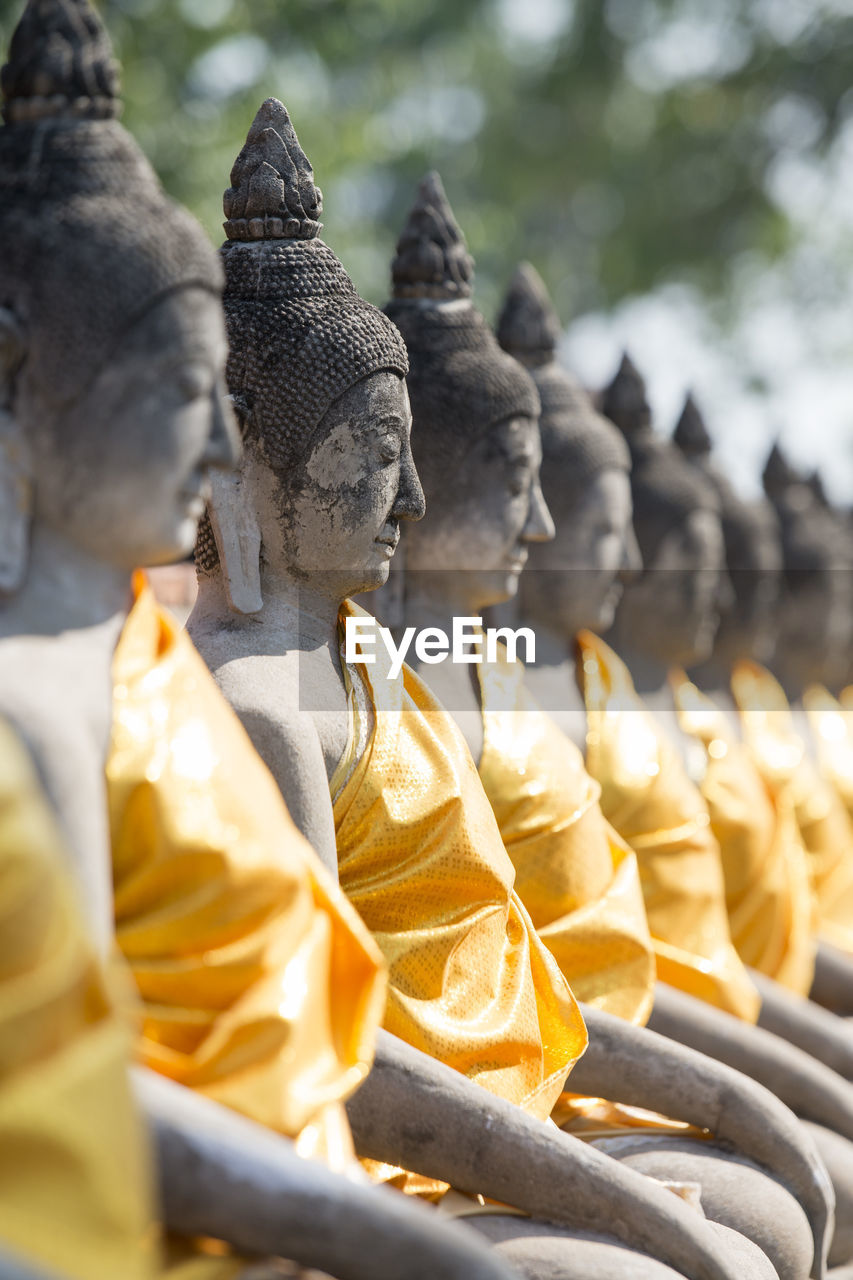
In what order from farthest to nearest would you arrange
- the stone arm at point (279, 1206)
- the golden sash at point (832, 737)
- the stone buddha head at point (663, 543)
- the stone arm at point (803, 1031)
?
the golden sash at point (832, 737), the stone buddha head at point (663, 543), the stone arm at point (803, 1031), the stone arm at point (279, 1206)

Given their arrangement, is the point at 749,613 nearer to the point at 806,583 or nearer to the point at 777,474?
the point at 806,583

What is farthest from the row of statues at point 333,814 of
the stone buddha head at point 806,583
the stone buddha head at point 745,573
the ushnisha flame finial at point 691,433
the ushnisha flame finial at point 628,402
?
the stone buddha head at point 806,583

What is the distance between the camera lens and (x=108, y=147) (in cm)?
211

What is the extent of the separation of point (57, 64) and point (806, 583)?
5.45 m

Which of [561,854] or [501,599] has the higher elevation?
[501,599]

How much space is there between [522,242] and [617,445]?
46.4 ft

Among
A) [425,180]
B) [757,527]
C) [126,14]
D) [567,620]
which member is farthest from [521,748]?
[126,14]

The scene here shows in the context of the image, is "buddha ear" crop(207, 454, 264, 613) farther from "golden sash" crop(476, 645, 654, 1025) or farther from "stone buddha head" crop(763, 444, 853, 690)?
"stone buddha head" crop(763, 444, 853, 690)

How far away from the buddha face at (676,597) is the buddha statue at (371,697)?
235cm

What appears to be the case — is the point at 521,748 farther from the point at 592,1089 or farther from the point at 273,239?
the point at 273,239

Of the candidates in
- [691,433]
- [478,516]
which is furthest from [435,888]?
[691,433]

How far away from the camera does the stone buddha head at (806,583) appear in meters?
7.08

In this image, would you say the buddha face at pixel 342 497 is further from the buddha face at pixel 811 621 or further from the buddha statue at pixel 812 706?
the buddha face at pixel 811 621

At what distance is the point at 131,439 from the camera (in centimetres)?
205
